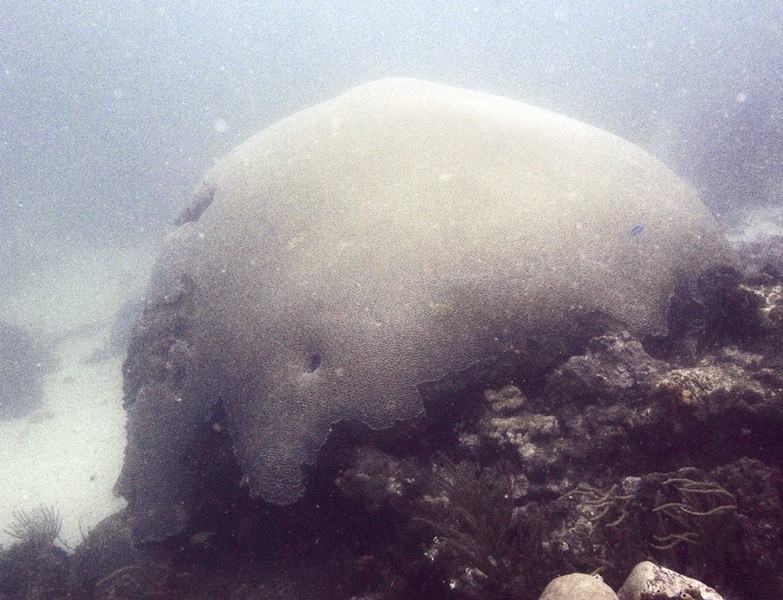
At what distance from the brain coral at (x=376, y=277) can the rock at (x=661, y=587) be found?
1.79m

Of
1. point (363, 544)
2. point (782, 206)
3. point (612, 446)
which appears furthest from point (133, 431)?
point (782, 206)

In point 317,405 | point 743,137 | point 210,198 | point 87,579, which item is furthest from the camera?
point 743,137

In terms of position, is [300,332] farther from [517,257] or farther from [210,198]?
[210,198]

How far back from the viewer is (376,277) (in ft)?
13.4

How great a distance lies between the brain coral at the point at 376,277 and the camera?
3.65 meters

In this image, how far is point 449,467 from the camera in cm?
346

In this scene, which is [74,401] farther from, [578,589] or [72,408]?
[578,589]

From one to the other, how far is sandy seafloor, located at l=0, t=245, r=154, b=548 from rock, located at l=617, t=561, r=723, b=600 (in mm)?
7908

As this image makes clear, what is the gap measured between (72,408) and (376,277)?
1222 centimetres

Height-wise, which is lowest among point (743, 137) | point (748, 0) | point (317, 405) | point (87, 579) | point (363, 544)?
point (87, 579)

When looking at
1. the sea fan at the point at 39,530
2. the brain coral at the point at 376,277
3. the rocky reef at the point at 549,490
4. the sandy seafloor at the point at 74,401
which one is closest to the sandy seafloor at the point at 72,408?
the sandy seafloor at the point at 74,401

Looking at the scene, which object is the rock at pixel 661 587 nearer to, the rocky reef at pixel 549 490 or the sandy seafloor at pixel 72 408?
the rocky reef at pixel 549 490

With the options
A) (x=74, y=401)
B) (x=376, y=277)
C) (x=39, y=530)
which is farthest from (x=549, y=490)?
(x=74, y=401)

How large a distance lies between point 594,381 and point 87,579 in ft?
20.7
